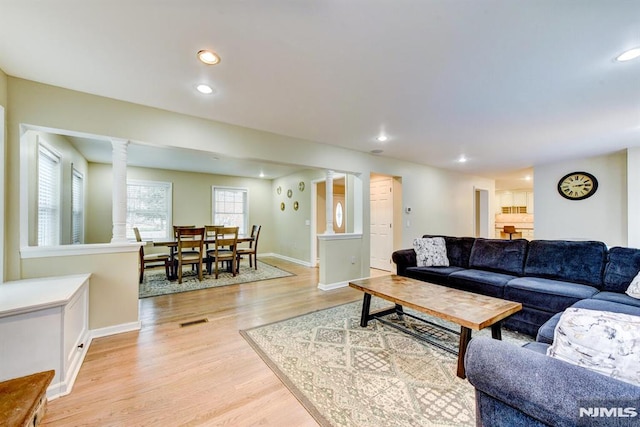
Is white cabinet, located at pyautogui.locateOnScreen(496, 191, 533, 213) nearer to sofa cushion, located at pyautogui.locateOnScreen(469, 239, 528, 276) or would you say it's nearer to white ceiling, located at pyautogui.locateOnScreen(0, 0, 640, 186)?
white ceiling, located at pyautogui.locateOnScreen(0, 0, 640, 186)

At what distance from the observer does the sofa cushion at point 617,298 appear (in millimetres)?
2254

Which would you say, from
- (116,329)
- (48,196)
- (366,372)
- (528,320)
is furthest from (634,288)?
(48,196)

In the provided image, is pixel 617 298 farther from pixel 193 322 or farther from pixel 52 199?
pixel 52 199

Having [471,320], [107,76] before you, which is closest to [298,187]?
[107,76]

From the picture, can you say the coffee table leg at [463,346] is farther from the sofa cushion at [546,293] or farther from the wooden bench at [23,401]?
the wooden bench at [23,401]

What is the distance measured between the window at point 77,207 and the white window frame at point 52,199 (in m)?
0.86

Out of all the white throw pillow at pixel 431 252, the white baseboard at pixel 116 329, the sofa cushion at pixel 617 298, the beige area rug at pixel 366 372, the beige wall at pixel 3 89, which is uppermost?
the beige wall at pixel 3 89

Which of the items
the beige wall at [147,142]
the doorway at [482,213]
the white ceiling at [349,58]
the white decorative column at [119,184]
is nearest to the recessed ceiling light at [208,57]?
the white ceiling at [349,58]

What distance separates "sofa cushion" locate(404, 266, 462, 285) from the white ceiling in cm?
199

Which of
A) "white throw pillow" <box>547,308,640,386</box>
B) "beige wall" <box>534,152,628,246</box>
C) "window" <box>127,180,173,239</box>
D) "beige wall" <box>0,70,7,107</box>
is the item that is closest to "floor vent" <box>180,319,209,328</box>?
"beige wall" <box>0,70,7,107</box>

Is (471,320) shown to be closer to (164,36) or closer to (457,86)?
(457,86)

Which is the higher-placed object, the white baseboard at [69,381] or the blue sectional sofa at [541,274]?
the blue sectional sofa at [541,274]

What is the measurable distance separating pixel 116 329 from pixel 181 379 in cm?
129

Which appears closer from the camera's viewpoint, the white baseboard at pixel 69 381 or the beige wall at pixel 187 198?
the white baseboard at pixel 69 381
